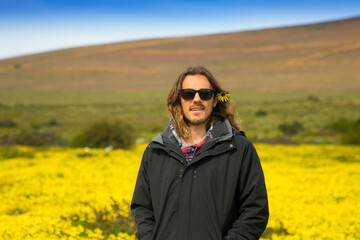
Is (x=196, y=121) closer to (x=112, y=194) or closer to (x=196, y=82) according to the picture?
(x=196, y=82)

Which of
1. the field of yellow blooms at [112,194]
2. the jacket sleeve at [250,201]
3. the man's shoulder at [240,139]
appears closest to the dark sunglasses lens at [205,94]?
the man's shoulder at [240,139]

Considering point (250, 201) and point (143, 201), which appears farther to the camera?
point (143, 201)

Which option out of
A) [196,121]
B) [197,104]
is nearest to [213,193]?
[196,121]

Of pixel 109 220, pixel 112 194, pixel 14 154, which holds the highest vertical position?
pixel 109 220

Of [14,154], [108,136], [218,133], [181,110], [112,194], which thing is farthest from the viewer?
[108,136]

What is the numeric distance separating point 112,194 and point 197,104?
5.83m

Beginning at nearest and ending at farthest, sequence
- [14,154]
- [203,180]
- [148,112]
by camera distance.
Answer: [203,180]
[14,154]
[148,112]

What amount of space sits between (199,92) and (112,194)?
5.89 meters

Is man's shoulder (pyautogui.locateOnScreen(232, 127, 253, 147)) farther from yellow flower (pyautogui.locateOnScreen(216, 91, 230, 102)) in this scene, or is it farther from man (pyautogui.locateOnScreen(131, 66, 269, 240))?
yellow flower (pyautogui.locateOnScreen(216, 91, 230, 102))

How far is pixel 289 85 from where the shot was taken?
8644 cm

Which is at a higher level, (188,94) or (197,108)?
(188,94)

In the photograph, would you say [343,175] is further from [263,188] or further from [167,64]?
[167,64]

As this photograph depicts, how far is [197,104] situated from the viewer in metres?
3.08

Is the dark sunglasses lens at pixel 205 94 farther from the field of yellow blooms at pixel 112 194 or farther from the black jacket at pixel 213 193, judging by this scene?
the field of yellow blooms at pixel 112 194
